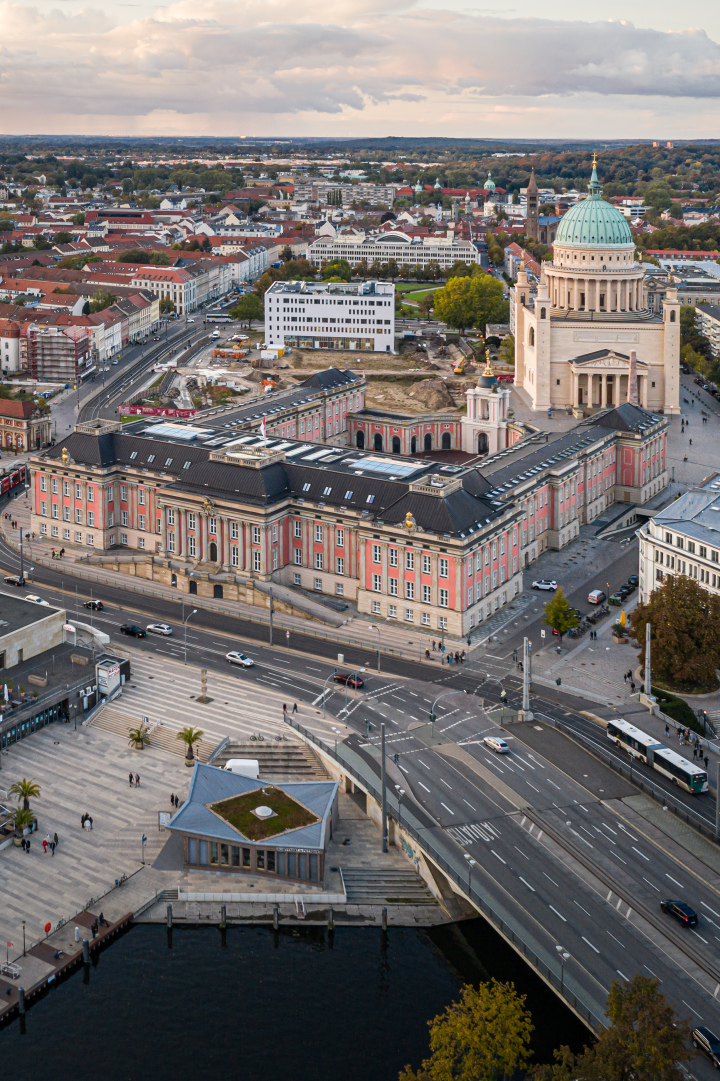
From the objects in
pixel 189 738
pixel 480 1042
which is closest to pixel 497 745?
pixel 189 738

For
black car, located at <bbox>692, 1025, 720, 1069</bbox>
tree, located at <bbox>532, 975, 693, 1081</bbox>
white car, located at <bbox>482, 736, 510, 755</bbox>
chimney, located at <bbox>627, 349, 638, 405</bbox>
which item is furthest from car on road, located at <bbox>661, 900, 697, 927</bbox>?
chimney, located at <bbox>627, 349, 638, 405</bbox>

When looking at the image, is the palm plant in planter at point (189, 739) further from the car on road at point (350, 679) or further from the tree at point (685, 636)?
the tree at point (685, 636)

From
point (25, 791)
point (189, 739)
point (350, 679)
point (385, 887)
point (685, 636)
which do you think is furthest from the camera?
point (350, 679)

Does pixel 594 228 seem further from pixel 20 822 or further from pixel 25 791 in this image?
pixel 20 822

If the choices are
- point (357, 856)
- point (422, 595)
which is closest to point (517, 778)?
point (357, 856)

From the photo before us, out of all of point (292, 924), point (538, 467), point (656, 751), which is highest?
point (538, 467)

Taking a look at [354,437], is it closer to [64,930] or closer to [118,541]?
[118,541]

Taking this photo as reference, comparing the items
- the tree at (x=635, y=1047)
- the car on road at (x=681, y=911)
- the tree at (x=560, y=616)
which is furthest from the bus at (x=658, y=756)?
the tree at (x=635, y=1047)
